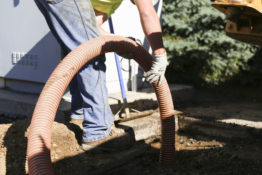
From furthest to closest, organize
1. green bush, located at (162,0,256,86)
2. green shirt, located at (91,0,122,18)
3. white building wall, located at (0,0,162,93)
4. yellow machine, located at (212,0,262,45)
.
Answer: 1. green bush, located at (162,0,256,86)
2. white building wall, located at (0,0,162,93)
3. green shirt, located at (91,0,122,18)
4. yellow machine, located at (212,0,262,45)

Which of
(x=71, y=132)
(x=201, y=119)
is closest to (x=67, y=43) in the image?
(x=71, y=132)

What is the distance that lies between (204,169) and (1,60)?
3.41 metres

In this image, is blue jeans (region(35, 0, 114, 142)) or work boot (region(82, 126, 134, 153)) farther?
work boot (region(82, 126, 134, 153))

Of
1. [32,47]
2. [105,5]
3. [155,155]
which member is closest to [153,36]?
[105,5]

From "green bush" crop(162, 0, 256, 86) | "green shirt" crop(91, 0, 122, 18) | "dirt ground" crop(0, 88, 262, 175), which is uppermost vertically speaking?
"green shirt" crop(91, 0, 122, 18)

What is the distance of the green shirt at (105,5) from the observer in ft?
9.38

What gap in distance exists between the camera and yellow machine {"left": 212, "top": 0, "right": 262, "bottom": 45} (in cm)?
237

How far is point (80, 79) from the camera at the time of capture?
2.52 meters

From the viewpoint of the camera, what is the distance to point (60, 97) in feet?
6.53

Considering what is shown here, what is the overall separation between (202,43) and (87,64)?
4.11m

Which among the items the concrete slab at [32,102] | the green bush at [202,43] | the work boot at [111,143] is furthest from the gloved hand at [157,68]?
the green bush at [202,43]

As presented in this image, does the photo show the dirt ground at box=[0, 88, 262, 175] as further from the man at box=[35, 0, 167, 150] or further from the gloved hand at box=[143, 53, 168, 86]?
the gloved hand at box=[143, 53, 168, 86]

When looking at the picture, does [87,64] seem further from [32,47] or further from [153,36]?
[32,47]

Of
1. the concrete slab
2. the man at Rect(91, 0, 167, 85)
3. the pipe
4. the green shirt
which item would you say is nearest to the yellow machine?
the man at Rect(91, 0, 167, 85)
